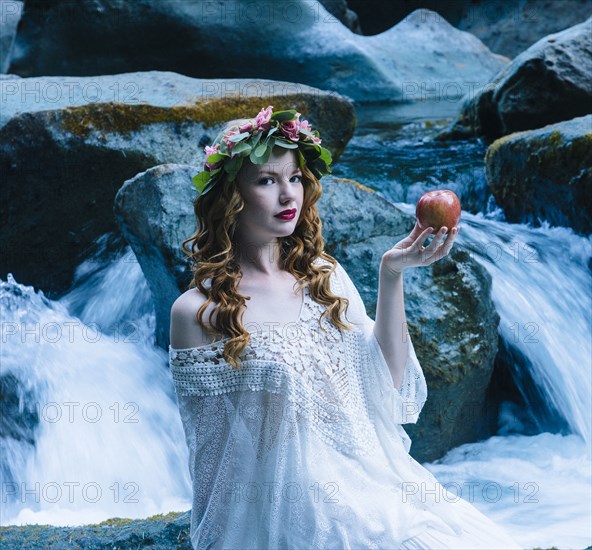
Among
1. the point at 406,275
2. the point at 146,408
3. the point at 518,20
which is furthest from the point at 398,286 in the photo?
the point at 518,20

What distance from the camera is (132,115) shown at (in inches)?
210

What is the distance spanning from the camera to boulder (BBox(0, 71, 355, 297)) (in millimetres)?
5258

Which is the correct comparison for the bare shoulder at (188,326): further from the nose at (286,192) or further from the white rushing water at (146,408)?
the white rushing water at (146,408)

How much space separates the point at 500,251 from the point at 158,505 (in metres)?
2.98

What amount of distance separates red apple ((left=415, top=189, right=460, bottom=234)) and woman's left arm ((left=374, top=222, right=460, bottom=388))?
0.02 m

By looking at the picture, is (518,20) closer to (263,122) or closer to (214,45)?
(214,45)

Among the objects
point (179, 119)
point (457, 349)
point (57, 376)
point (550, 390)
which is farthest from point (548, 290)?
point (57, 376)

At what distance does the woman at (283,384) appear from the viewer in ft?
6.64

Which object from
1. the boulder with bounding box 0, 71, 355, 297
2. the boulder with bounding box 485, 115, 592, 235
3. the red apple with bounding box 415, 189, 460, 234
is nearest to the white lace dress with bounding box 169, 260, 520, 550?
the red apple with bounding box 415, 189, 460, 234

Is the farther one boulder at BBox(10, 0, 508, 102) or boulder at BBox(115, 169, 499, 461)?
boulder at BBox(10, 0, 508, 102)

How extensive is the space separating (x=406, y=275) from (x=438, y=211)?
6.89ft

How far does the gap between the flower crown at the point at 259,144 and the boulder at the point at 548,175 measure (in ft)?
12.5

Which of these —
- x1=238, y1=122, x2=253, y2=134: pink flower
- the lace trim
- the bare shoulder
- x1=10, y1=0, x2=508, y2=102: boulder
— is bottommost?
the lace trim

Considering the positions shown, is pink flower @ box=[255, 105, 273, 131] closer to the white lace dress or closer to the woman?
the woman
